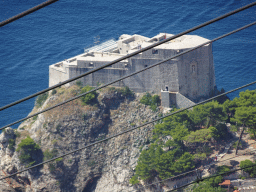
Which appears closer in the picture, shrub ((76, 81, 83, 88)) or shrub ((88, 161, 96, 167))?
shrub ((76, 81, 83, 88))

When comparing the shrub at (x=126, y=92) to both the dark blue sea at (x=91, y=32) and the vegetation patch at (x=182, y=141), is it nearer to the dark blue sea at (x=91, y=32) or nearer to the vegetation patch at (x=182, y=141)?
the vegetation patch at (x=182, y=141)

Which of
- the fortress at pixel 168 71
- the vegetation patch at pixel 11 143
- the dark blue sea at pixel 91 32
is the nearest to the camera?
the fortress at pixel 168 71

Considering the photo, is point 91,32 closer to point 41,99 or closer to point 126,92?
point 41,99

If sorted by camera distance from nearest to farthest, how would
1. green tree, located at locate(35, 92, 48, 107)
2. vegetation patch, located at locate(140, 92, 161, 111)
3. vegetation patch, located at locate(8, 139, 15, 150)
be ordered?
vegetation patch, located at locate(140, 92, 161, 111), vegetation patch, located at locate(8, 139, 15, 150), green tree, located at locate(35, 92, 48, 107)

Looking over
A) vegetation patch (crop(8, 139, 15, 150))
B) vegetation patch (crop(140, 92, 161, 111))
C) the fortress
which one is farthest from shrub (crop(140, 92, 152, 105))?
vegetation patch (crop(8, 139, 15, 150))

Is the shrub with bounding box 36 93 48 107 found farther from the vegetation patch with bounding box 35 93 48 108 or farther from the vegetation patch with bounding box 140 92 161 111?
the vegetation patch with bounding box 140 92 161 111

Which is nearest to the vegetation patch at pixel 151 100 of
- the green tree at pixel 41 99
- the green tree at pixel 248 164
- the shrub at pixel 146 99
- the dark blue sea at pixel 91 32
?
the shrub at pixel 146 99

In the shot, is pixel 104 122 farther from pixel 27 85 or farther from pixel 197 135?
pixel 27 85
